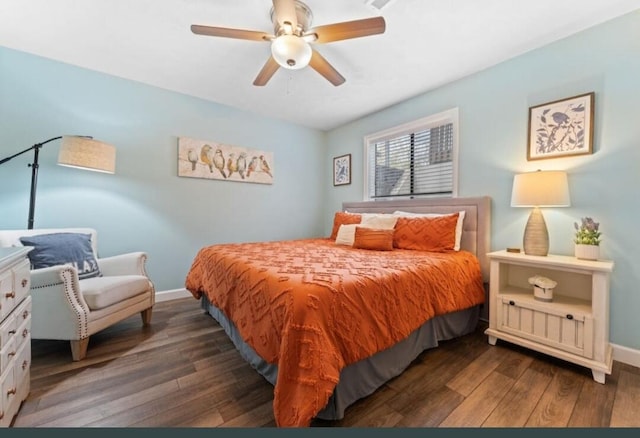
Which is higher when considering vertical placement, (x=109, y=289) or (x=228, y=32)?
(x=228, y=32)

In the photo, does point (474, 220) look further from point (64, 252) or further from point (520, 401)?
point (64, 252)

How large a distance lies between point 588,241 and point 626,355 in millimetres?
829

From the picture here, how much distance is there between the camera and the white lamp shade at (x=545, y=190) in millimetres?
1848

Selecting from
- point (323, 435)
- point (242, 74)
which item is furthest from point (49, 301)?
point (242, 74)

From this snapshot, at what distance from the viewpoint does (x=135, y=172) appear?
2.83 metres

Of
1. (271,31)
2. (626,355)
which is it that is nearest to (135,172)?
(271,31)

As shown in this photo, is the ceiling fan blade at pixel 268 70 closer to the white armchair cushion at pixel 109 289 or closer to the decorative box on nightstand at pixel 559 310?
the white armchair cushion at pixel 109 289

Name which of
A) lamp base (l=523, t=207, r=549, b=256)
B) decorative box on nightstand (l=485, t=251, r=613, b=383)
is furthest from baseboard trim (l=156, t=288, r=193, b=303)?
lamp base (l=523, t=207, r=549, b=256)

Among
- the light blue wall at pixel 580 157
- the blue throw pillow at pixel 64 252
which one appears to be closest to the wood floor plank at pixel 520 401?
the light blue wall at pixel 580 157

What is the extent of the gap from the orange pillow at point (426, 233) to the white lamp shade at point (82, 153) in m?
2.87

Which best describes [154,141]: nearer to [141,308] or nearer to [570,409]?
[141,308]

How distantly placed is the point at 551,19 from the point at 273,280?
8.83 feet

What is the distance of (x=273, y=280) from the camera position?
1.41 meters

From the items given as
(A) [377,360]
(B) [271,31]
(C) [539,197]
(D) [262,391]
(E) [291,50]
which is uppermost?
(B) [271,31]
